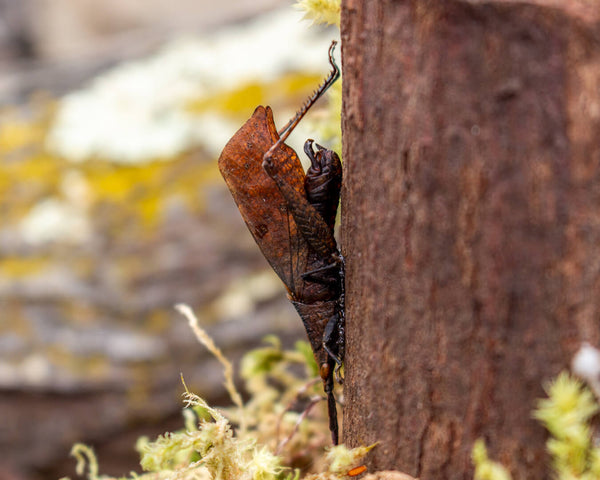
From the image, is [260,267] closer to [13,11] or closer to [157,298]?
[157,298]

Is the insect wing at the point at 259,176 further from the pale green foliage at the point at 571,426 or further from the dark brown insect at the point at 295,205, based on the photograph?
the pale green foliage at the point at 571,426

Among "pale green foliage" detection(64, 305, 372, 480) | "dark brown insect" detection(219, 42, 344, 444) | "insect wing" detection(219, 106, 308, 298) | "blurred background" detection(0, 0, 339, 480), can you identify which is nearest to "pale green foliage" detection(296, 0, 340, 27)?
"dark brown insect" detection(219, 42, 344, 444)

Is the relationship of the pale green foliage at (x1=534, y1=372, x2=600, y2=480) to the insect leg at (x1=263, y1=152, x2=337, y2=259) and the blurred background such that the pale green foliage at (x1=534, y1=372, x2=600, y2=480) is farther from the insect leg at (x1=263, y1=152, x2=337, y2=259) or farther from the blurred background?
the blurred background

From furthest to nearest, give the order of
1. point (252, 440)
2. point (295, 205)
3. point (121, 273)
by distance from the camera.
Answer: point (121, 273)
point (295, 205)
point (252, 440)

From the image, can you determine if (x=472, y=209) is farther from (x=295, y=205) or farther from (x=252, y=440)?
(x=252, y=440)

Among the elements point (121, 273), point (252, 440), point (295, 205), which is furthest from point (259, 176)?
point (121, 273)

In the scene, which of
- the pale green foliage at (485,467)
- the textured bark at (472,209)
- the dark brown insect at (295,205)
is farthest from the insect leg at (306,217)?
the pale green foliage at (485,467)

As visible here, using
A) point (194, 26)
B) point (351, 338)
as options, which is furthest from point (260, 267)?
point (194, 26)
